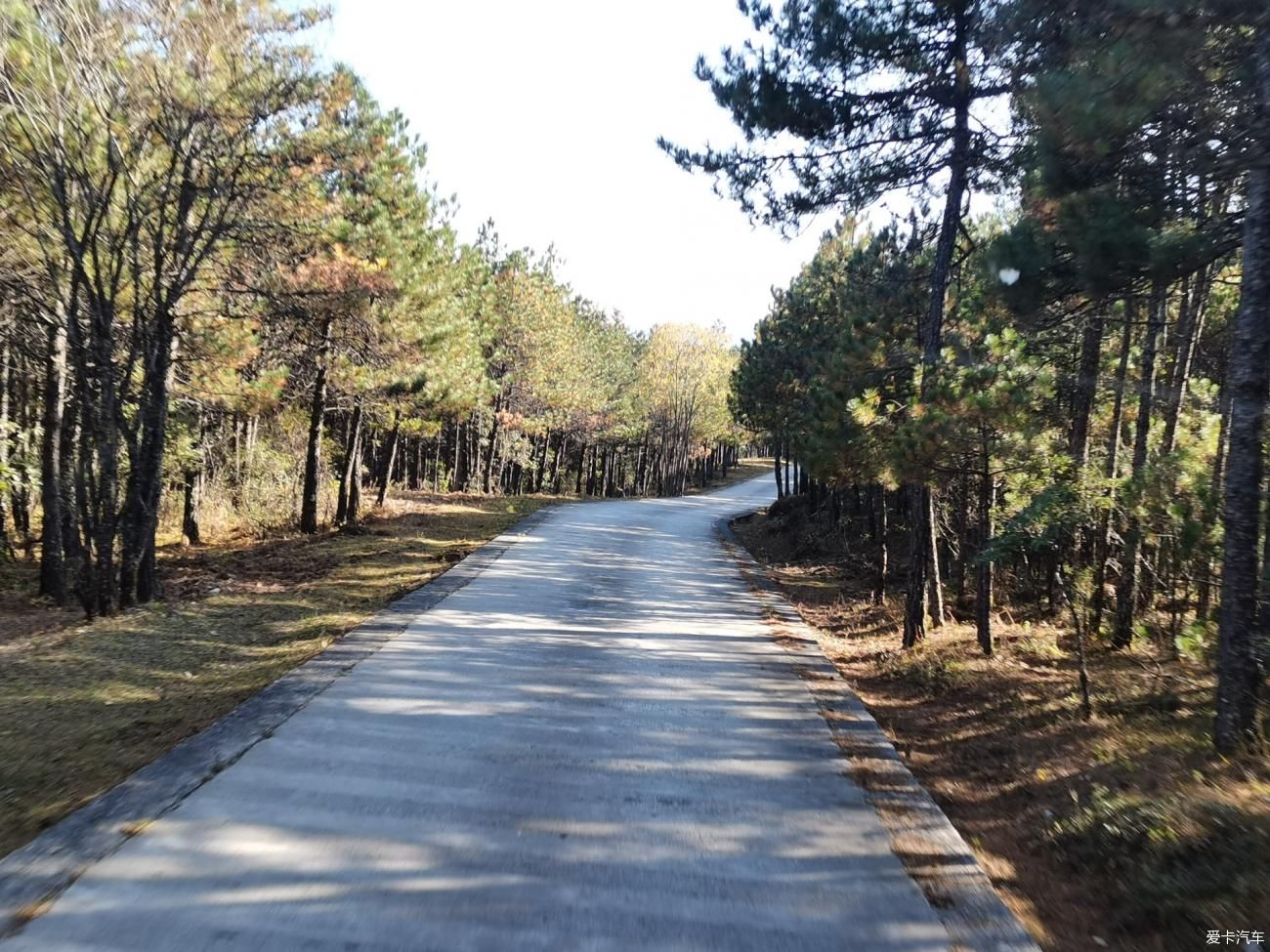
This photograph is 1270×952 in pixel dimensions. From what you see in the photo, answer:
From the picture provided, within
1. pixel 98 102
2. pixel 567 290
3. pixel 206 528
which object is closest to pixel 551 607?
pixel 98 102

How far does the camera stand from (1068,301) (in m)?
9.46

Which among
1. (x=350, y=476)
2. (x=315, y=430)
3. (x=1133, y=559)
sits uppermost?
(x=315, y=430)

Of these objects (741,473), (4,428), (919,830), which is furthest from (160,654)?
(741,473)

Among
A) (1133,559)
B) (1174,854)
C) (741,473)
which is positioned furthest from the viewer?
(741,473)

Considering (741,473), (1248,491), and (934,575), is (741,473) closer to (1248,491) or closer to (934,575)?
(934,575)

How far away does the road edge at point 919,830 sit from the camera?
11.8 ft

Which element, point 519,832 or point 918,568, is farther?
point 918,568

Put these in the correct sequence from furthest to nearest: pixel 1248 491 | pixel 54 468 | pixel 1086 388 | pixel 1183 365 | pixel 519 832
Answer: pixel 54 468 < pixel 1183 365 < pixel 1086 388 < pixel 1248 491 < pixel 519 832

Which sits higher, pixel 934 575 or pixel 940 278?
pixel 940 278

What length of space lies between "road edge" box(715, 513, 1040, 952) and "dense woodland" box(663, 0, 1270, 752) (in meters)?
2.03

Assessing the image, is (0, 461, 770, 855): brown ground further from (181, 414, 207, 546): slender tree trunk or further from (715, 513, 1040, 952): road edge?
(715, 513, 1040, 952): road edge

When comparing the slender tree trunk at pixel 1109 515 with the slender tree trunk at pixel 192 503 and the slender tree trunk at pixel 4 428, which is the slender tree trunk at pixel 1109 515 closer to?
the slender tree trunk at pixel 4 428

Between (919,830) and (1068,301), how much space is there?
7206mm

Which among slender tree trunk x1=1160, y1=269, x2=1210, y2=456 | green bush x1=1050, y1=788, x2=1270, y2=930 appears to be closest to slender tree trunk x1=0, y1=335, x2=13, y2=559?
green bush x1=1050, y1=788, x2=1270, y2=930
